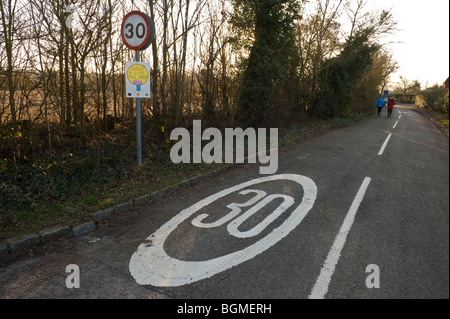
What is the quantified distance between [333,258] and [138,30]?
19.3ft

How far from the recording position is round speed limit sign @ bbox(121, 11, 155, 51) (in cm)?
614

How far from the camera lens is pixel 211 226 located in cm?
446

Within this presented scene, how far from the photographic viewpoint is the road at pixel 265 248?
302 cm

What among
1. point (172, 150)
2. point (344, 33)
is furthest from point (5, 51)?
point (344, 33)

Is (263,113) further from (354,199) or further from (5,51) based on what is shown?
(5,51)

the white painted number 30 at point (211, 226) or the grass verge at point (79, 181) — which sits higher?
the grass verge at point (79, 181)

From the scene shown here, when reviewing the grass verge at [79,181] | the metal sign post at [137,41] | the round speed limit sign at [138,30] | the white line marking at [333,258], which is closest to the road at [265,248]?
the white line marking at [333,258]

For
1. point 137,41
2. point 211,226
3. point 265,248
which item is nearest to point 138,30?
point 137,41

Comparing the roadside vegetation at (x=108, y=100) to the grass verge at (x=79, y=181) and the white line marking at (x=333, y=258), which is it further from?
the white line marking at (x=333, y=258)

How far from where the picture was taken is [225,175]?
7.34m

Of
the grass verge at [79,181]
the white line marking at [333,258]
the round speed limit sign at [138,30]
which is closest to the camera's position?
the white line marking at [333,258]

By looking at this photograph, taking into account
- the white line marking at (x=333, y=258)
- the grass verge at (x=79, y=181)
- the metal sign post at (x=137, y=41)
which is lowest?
the white line marking at (x=333, y=258)

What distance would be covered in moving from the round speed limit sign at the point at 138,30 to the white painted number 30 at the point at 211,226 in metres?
3.70

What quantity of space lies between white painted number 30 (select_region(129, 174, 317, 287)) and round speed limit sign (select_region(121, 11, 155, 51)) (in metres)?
3.70
